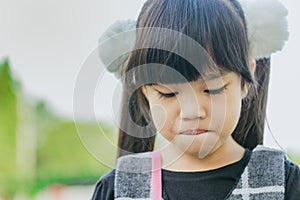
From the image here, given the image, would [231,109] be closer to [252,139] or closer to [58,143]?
[252,139]

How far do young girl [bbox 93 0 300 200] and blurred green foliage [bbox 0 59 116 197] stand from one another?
0.07 meters

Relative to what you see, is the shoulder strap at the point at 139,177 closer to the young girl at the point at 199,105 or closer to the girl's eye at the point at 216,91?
the young girl at the point at 199,105

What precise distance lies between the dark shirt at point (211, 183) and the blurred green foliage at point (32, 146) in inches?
3.4

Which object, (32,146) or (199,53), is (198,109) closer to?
(199,53)

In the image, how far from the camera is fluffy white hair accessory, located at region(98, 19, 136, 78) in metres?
0.73

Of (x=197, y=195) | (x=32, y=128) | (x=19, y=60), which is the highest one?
(x=19, y=60)

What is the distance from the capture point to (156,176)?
736 mm

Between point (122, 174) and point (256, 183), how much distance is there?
0.70 ft

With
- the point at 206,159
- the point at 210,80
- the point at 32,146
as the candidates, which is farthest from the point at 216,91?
the point at 32,146

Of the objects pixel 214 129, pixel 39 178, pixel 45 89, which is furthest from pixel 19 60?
pixel 214 129

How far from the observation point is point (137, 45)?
0.72 metres

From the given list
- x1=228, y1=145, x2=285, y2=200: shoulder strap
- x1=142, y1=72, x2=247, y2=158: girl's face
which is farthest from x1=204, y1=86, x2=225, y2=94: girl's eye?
x1=228, y1=145, x2=285, y2=200: shoulder strap

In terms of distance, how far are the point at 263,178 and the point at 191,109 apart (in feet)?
0.52

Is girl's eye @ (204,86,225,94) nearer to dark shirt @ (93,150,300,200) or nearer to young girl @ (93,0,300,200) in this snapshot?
young girl @ (93,0,300,200)
